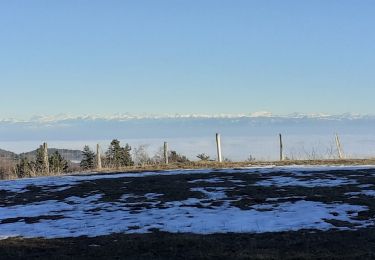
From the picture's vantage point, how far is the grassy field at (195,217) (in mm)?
8148

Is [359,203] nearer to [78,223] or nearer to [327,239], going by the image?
[327,239]

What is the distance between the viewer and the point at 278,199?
Result: 1273 centimetres

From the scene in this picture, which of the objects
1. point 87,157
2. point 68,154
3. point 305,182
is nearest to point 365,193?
point 305,182

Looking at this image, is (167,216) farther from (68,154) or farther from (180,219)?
(68,154)

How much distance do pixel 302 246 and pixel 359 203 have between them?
4.15m

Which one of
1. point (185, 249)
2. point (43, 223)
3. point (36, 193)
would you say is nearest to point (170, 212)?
point (43, 223)

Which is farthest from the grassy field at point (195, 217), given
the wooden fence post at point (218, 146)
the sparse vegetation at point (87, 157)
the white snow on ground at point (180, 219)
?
the sparse vegetation at point (87, 157)

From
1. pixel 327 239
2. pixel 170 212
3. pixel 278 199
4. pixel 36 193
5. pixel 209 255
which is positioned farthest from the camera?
pixel 36 193

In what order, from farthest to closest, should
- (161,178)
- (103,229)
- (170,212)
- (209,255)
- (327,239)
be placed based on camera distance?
(161,178)
(170,212)
(103,229)
(327,239)
(209,255)

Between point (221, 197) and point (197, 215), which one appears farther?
point (221, 197)

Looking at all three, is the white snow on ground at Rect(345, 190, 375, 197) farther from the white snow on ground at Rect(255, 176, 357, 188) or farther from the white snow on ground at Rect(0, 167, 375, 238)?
the white snow on ground at Rect(255, 176, 357, 188)

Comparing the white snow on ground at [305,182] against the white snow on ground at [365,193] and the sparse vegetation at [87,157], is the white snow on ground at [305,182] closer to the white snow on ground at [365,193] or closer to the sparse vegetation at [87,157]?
the white snow on ground at [365,193]

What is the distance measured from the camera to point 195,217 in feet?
35.7

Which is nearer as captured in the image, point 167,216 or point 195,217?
point 195,217
